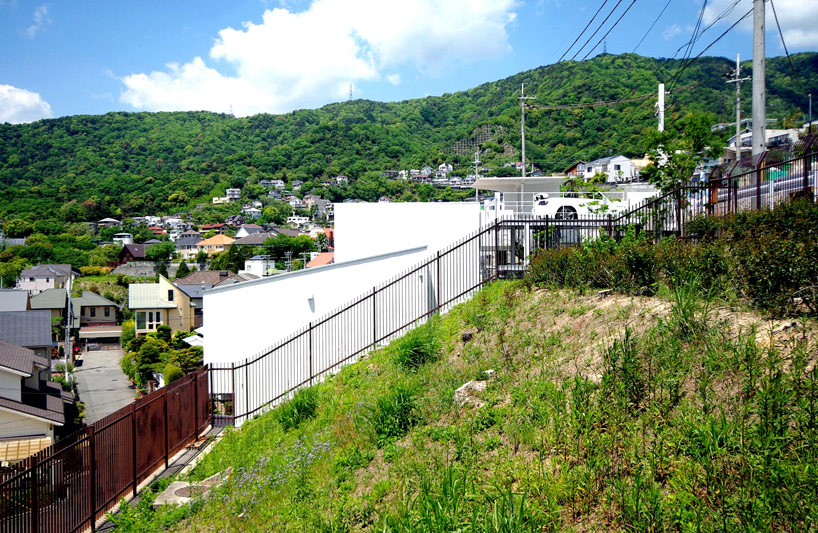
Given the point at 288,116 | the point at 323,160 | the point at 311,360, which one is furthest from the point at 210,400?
the point at 288,116

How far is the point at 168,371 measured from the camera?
32.5 metres

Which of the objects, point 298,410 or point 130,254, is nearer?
point 298,410

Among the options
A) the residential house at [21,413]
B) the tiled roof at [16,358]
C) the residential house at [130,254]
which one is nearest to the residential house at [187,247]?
the residential house at [130,254]

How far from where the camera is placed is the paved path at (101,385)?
113ft

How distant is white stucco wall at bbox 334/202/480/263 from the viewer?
60.5 ft

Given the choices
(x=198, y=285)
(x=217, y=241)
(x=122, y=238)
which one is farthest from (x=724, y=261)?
(x=122, y=238)

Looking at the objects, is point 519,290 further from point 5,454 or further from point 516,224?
point 5,454

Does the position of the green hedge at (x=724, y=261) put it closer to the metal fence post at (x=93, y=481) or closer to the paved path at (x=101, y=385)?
the metal fence post at (x=93, y=481)

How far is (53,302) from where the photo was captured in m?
56.7

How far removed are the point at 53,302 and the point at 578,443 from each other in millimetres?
64841

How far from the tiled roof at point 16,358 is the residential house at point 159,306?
102 ft

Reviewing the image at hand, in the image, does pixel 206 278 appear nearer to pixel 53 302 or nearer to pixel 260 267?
pixel 53 302

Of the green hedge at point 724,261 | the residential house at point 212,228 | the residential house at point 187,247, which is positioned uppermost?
the residential house at point 212,228

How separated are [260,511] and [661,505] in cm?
479
